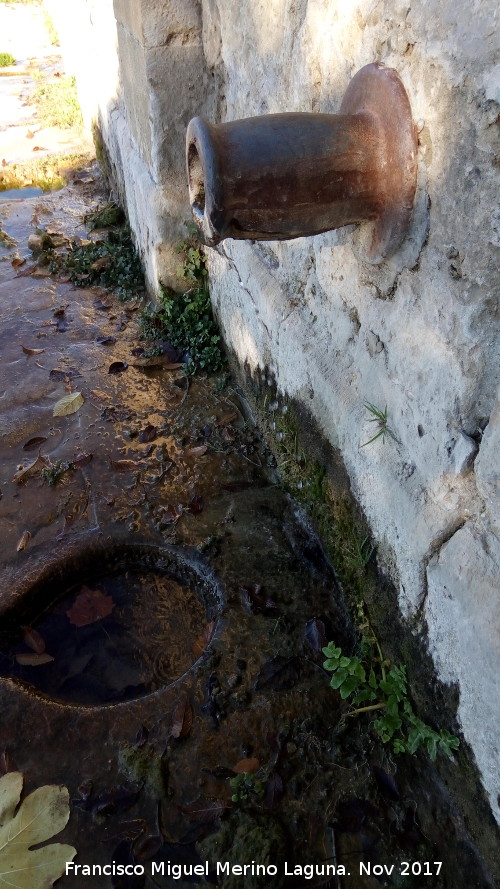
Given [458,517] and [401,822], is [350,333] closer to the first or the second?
[458,517]

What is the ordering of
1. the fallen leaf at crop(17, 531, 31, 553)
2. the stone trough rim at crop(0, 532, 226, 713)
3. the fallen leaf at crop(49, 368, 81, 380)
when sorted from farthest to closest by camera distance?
the fallen leaf at crop(49, 368, 81, 380)
the fallen leaf at crop(17, 531, 31, 553)
the stone trough rim at crop(0, 532, 226, 713)

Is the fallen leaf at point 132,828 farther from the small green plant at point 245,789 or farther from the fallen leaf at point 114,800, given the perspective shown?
the small green plant at point 245,789

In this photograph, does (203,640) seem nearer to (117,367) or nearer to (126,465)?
(126,465)

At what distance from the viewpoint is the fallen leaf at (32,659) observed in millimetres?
2041

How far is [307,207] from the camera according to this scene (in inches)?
55.6

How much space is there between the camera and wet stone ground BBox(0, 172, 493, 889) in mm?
1576

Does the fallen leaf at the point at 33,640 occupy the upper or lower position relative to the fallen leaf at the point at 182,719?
Answer: lower

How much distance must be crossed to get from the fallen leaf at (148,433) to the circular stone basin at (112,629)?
0.62 metres

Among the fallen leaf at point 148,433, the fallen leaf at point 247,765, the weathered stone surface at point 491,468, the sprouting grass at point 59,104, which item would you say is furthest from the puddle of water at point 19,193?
the weathered stone surface at point 491,468

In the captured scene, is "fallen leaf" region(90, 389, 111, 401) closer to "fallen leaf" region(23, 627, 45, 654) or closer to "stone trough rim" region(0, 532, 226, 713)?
"stone trough rim" region(0, 532, 226, 713)

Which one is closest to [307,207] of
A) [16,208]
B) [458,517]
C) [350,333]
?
[350,333]

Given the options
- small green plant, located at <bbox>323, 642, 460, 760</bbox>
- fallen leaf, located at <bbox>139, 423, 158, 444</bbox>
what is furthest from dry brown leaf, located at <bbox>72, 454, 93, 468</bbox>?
small green plant, located at <bbox>323, 642, 460, 760</bbox>

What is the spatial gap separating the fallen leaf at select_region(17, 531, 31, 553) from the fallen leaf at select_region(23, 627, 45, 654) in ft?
1.02

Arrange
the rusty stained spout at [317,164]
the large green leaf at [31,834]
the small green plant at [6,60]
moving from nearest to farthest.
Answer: the rusty stained spout at [317,164] → the large green leaf at [31,834] → the small green plant at [6,60]
